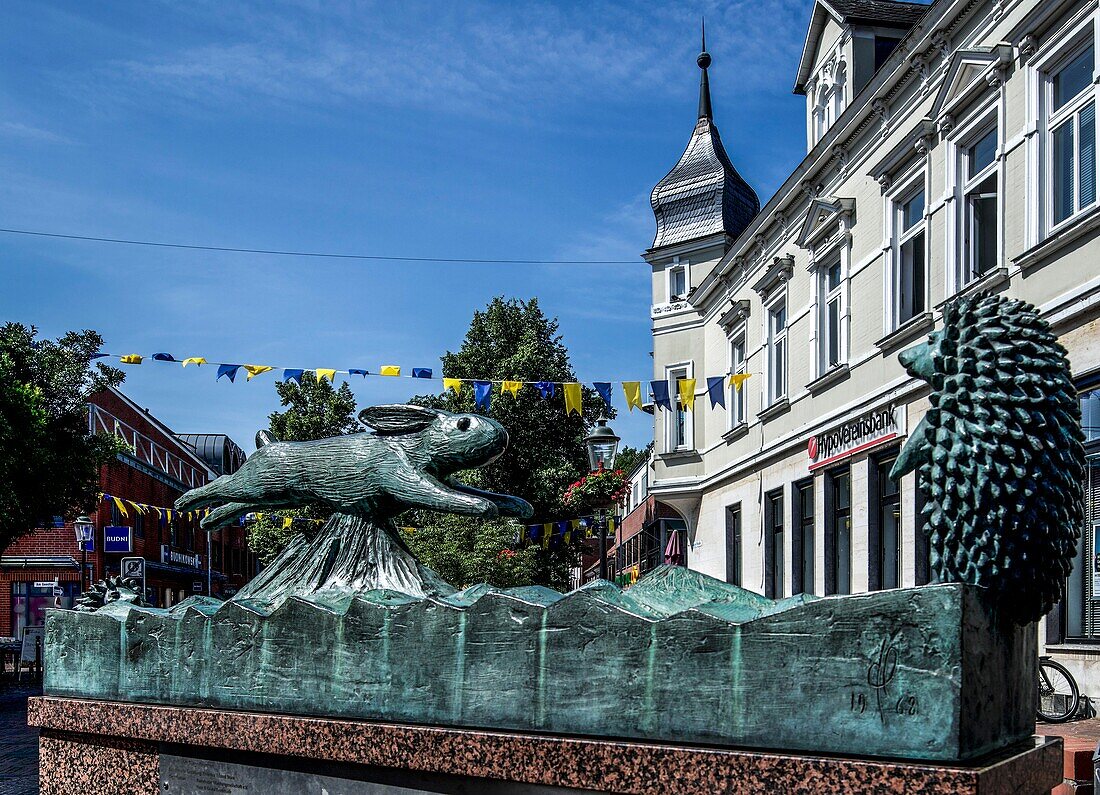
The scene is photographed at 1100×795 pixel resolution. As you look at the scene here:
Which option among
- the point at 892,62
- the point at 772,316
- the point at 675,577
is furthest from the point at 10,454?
the point at 675,577

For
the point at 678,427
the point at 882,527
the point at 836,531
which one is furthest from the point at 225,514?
the point at 678,427

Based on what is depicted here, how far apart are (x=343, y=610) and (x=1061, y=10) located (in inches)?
387

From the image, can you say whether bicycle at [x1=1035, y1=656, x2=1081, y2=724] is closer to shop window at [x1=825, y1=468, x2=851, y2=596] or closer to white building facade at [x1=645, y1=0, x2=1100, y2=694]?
white building facade at [x1=645, y1=0, x2=1100, y2=694]

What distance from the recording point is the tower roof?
1070 inches

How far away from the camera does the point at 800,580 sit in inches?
741

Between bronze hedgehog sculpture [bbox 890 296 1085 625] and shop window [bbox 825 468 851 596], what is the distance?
13.6 metres

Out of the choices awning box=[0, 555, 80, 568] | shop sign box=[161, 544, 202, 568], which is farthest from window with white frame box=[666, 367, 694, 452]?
shop sign box=[161, 544, 202, 568]

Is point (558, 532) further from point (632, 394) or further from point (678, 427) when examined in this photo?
point (632, 394)

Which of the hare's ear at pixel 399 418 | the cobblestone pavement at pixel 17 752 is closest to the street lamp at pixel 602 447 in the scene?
the cobblestone pavement at pixel 17 752

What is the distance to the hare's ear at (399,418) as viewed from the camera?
533cm

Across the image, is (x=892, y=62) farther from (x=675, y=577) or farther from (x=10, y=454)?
(x=10, y=454)

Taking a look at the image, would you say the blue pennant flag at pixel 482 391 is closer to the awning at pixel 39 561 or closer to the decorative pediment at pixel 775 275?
the decorative pediment at pixel 775 275

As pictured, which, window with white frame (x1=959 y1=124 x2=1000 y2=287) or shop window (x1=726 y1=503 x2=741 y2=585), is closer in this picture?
window with white frame (x1=959 y1=124 x2=1000 y2=287)

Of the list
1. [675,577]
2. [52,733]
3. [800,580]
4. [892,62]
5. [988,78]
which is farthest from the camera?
[800,580]
